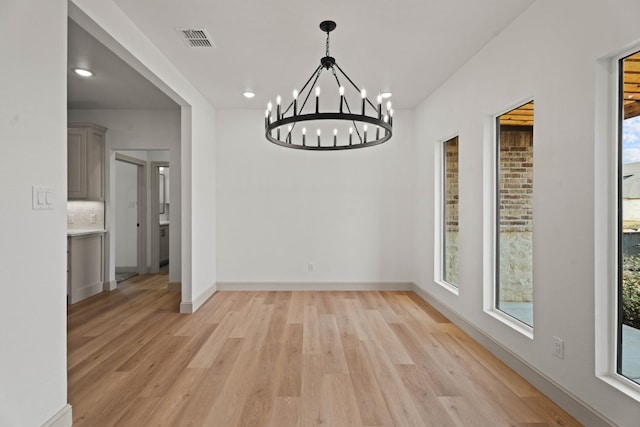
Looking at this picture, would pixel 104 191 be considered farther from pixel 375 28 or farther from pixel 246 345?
pixel 375 28

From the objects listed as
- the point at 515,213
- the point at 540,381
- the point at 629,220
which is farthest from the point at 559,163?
the point at 540,381

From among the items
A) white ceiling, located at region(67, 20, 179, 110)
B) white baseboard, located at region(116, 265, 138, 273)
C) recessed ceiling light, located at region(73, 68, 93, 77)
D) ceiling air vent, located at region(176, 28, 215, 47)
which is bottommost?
white baseboard, located at region(116, 265, 138, 273)

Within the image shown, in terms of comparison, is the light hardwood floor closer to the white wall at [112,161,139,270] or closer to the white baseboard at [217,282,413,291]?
the white baseboard at [217,282,413,291]

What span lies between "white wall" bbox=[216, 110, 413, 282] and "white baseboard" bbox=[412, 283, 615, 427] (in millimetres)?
1894

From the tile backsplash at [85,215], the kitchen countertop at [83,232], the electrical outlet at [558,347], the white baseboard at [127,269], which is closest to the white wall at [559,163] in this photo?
the electrical outlet at [558,347]

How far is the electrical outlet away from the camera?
Answer: 2.29 metres

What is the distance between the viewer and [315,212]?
548 centimetres

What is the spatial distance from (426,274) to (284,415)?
10.6 ft

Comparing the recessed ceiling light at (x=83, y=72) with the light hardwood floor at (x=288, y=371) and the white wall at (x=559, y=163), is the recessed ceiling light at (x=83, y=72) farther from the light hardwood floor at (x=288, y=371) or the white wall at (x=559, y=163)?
the white wall at (x=559, y=163)

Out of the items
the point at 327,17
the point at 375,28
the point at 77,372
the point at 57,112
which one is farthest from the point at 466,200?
the point at 77,372

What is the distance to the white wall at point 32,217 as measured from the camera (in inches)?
64.8

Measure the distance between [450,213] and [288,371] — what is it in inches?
107

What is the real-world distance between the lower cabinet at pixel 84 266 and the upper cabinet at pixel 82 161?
2.12 ft

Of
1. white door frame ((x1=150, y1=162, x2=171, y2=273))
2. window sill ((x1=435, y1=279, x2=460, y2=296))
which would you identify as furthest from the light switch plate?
white door frame ((x1=150, y1=162, x2=171, y2=273))
